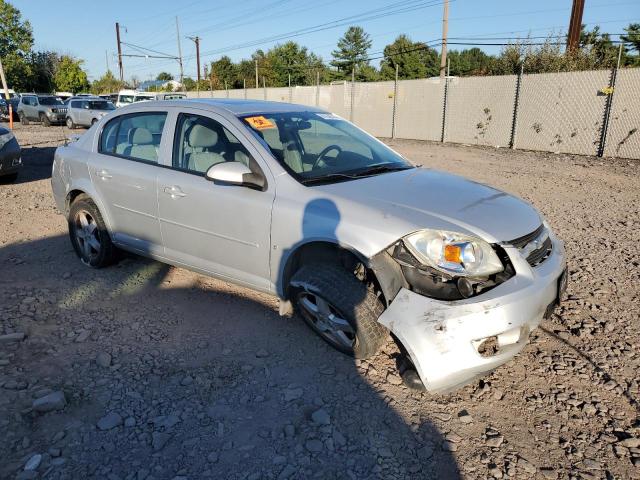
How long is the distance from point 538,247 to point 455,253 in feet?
2.19

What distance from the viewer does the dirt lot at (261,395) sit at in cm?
240

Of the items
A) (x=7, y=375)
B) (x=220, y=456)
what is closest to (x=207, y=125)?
(x=7, y=375)

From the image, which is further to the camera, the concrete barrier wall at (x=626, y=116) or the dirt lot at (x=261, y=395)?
the concrete barrier wall at (x=626, y=116)

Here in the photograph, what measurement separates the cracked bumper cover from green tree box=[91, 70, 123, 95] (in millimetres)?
78385

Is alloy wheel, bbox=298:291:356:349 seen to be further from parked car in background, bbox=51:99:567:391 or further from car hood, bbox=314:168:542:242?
car hood, bbox=314:168:542:242

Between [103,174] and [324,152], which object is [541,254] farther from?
[103,174]

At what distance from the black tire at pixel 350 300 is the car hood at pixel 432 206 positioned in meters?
0.38

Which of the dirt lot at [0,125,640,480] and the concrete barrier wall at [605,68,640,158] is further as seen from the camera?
the concrete barrier wall at [605,68,640,158]

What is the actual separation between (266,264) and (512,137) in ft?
50.6

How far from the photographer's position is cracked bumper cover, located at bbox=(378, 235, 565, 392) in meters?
2.65

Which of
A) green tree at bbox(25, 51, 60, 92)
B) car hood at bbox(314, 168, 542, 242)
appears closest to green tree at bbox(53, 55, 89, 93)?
green tree at bbox(25, 51, 60, 92)

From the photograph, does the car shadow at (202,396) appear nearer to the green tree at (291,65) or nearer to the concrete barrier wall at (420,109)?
the concrete barrier wall at (420,109)

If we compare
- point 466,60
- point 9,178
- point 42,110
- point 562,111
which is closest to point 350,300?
point 9,178

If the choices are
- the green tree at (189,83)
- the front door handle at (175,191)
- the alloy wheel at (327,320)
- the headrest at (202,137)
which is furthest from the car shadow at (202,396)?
the green tree at (189,83)
